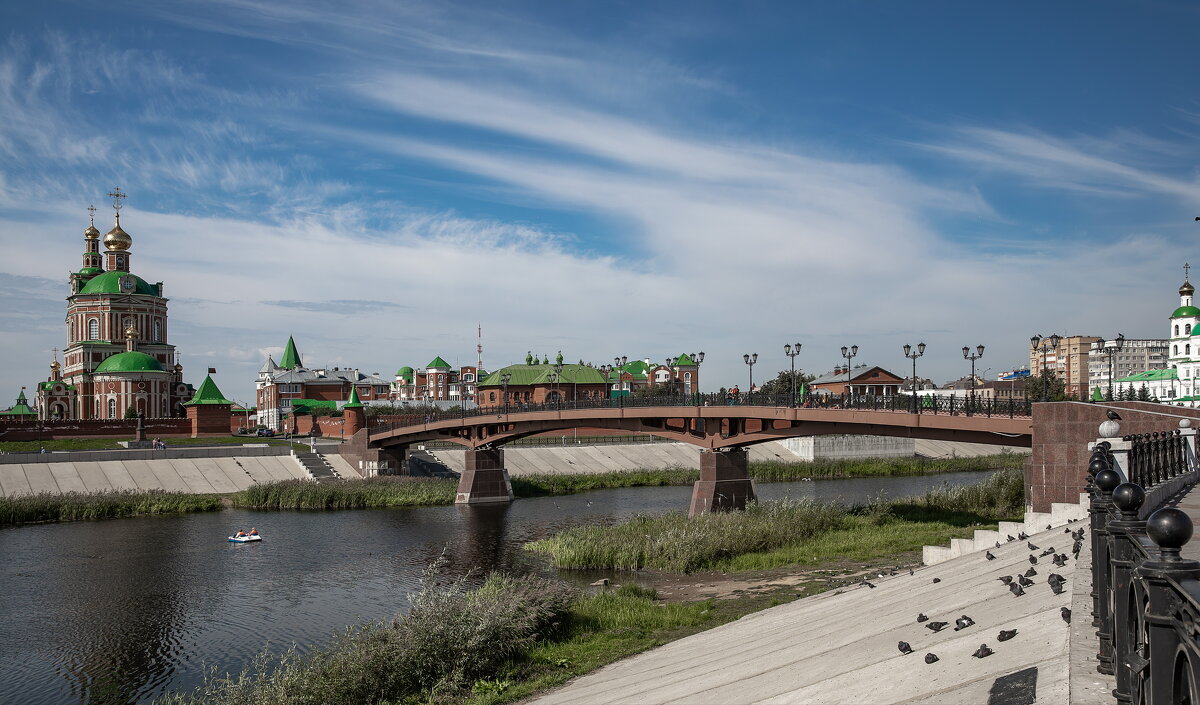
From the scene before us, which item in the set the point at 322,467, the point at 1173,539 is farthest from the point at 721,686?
the point at 322,467

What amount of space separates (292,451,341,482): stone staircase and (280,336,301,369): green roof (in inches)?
2757

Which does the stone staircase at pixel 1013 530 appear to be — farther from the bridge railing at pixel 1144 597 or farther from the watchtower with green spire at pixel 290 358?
the watchtower with green spire at pixel 290 358

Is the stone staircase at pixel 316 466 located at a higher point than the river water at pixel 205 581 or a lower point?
higher

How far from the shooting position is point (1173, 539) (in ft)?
12.7

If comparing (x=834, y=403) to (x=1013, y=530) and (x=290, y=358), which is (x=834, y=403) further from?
(x=290, y=358)

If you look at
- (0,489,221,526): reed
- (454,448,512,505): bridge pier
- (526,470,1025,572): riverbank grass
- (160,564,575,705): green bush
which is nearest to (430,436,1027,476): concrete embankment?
(454,448,512,505): bridge pier

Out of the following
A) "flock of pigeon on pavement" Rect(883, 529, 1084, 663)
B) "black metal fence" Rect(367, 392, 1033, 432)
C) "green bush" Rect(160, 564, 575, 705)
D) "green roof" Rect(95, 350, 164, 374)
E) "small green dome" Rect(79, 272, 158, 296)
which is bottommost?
"green bush" Rect(160, 564, 575, 705)

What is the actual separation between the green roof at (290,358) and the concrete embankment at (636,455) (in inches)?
2674

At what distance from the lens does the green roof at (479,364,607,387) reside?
11319 cm

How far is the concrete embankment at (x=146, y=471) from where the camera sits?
54500 millimetres

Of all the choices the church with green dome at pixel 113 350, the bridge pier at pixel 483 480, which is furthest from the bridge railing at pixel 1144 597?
the church with green dome at pixel 113 350

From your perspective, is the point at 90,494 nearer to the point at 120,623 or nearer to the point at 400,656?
the point at 120,623

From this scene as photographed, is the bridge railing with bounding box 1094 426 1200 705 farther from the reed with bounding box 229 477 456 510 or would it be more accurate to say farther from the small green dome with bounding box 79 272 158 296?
the small green dome with bounding box 79 272 158 296

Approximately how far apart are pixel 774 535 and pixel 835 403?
8211 millimetres
